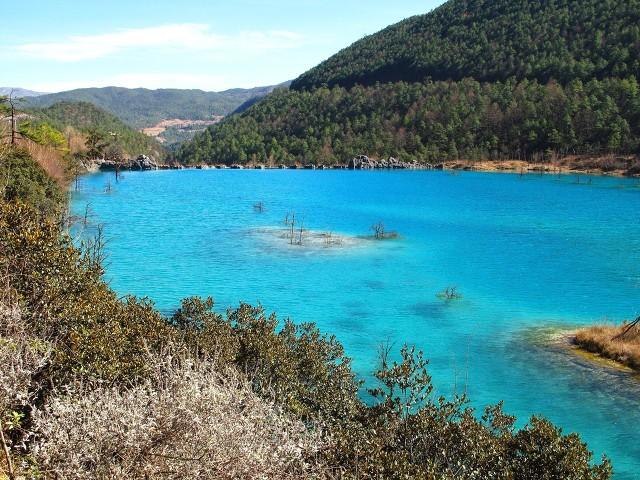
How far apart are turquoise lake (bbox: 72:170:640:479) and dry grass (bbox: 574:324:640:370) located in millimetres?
1553

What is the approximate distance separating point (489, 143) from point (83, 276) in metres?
168

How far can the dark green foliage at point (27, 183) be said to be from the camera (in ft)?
137

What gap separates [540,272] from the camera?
4769 cm

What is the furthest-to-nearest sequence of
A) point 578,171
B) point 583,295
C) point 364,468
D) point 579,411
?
point 578,171
point 583,295
point 579,411
point 364,468

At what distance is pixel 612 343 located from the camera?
28453 mm

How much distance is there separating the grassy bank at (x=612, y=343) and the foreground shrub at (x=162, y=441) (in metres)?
21.6

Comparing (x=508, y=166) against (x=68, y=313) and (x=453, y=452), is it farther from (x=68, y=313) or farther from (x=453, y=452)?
(x=68, y=313)

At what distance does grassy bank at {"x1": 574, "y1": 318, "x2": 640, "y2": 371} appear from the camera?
2744cm

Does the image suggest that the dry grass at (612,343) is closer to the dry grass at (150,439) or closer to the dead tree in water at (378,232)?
the dry grass at (150,439)

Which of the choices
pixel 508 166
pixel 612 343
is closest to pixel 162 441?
pixel 612 343

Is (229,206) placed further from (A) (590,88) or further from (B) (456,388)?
(A) (590,88)

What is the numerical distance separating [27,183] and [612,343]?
43.5 m

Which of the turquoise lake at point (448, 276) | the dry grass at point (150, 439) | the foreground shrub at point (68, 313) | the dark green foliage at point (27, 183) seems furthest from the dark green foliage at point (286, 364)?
the dark green foliage at point (27, 183)

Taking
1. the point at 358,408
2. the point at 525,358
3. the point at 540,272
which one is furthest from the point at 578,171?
the point at 358,408
